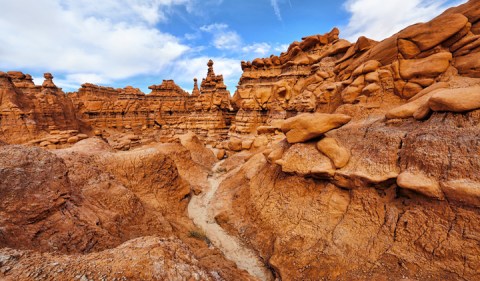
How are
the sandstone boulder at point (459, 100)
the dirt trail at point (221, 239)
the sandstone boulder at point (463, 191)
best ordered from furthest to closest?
the dirt trail at point (221, 239)
the sandstone boulder at point (459, 100)
the sandstone boulder at point (463, 191)

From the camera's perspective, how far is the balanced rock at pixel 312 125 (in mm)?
8539

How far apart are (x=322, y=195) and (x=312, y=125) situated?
291 centimetres

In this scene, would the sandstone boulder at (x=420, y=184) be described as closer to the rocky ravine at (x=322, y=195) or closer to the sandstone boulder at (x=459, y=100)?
the rocky ravine at (x=322, y=195)

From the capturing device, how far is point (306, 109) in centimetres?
1700

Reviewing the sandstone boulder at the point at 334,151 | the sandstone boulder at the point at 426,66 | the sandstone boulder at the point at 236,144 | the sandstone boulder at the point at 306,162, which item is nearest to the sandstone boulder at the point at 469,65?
the sandstone boulder at the point at 426,66

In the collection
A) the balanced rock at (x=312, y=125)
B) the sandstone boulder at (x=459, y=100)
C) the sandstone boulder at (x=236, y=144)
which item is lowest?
the sandstone boulder at (x=236, y=144)

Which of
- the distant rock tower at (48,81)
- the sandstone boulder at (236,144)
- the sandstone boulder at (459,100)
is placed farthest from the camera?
the distant rock tower at (48,81)

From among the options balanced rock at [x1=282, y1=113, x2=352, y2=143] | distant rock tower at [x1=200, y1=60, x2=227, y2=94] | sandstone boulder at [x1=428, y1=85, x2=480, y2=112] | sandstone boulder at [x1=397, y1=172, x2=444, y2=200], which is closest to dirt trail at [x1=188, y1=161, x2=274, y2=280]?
balanced rock at [x1=282, y1=113, x2=352, y2=143]

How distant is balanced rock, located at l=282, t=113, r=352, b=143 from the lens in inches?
336

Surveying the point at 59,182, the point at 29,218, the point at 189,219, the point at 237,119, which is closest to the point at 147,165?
the point at 189,219

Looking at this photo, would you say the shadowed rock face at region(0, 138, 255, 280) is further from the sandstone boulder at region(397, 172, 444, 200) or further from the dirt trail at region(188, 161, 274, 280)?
the sandstone boulder at region(397, 172, 444, 200)

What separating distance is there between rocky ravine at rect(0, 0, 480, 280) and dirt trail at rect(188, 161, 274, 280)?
0.11 metres

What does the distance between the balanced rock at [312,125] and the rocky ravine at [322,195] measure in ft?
0.19

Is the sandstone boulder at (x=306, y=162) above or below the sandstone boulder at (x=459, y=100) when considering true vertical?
below
